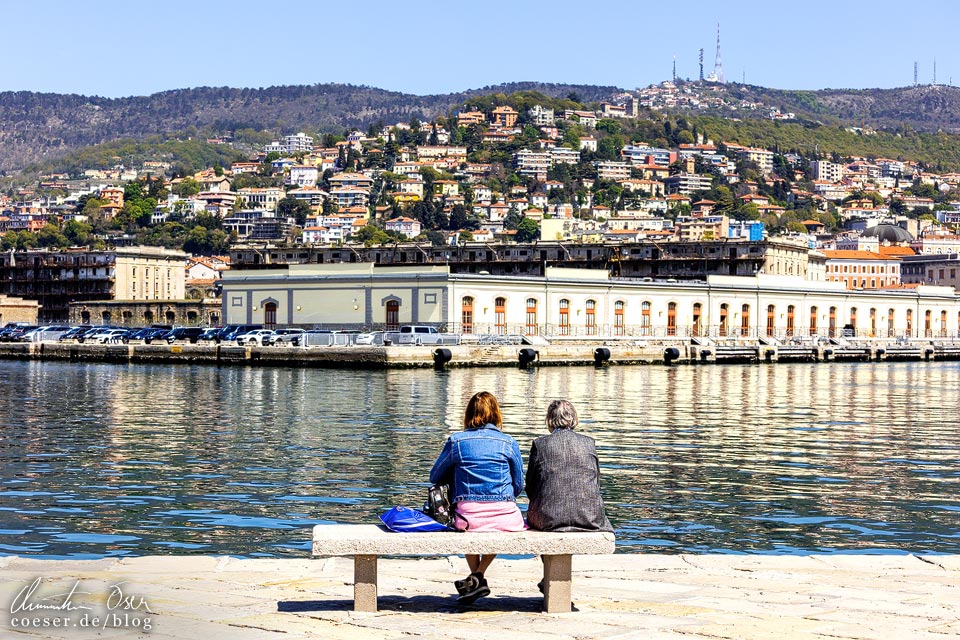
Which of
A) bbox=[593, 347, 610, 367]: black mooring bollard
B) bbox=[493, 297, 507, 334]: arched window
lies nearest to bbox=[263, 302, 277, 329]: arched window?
bbox=[493, 297, 507, 334]: arched window

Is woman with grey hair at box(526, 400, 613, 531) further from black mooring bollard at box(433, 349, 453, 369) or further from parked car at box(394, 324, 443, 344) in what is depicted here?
parked car at box(394, 324, 443, 344)

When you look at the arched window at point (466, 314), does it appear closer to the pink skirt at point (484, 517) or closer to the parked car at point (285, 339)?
→ the parked car at point (285, 339)

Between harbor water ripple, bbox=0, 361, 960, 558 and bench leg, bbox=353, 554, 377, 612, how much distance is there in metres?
4.95

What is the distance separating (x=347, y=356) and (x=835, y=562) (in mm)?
52694

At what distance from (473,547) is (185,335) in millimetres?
69784

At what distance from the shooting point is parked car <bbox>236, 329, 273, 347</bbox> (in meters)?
69.6

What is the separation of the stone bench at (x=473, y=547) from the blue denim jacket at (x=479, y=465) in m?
0.38

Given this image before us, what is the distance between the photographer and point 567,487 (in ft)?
33.6

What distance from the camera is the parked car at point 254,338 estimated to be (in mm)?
69625

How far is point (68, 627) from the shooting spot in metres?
9.30

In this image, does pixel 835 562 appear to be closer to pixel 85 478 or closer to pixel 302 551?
pixel 302 551

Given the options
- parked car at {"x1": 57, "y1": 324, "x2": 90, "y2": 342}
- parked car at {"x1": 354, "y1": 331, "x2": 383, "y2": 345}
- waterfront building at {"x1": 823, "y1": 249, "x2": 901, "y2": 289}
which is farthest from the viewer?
waterfront building at {"x1": 823, "y1": 249, "x2": 901, "y2": 289}

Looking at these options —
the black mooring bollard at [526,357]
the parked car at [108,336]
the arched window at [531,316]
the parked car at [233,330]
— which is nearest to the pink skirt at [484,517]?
the black mooring bollard at [526,357]

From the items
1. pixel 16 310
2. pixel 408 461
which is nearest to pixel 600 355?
pixel 408 461
